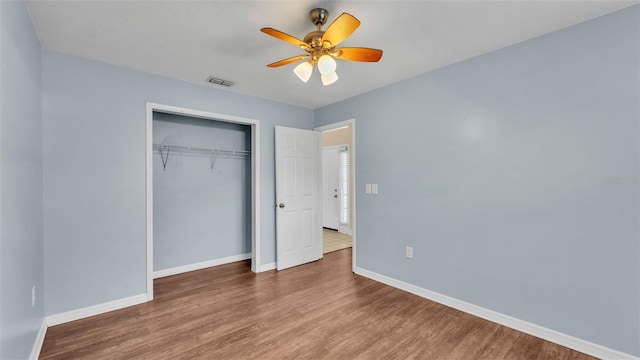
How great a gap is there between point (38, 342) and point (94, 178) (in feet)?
4.50

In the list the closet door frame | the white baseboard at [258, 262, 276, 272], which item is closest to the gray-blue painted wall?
the closet door frame

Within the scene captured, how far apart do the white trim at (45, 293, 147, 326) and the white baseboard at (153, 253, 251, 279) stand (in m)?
0.74

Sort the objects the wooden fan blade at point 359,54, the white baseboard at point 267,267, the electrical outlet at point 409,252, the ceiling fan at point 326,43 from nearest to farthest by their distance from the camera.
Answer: the ceiling fan at point 326,43 < the wooden fan blade at point 359,54 < the electrical outlet at point 409,252 < the white baseboard at point 267,267

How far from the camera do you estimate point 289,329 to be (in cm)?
235

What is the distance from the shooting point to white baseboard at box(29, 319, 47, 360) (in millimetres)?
1921

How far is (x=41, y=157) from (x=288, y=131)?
2581mm

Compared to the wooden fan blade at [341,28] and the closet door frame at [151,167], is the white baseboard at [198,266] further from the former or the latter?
the wooden fan blade at [341,28]

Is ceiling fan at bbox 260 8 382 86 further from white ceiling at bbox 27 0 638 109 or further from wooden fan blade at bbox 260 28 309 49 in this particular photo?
white ceiling at bbox 27 0 638 109

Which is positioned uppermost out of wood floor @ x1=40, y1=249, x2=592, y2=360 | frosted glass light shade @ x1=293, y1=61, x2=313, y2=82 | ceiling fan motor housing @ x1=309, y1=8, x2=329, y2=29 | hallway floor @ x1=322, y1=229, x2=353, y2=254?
ceiling fan motor housing @ x1=309, y1=8, x2=329, y2=29

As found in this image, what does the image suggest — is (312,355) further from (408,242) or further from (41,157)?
(41,157)

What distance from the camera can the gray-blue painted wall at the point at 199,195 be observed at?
3.63m

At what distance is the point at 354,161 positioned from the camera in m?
3.77

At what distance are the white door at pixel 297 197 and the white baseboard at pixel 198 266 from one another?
0.81 meters

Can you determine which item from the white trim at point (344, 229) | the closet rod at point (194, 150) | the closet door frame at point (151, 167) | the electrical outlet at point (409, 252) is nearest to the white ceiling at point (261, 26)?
the closet door frame at point (151, 167)
